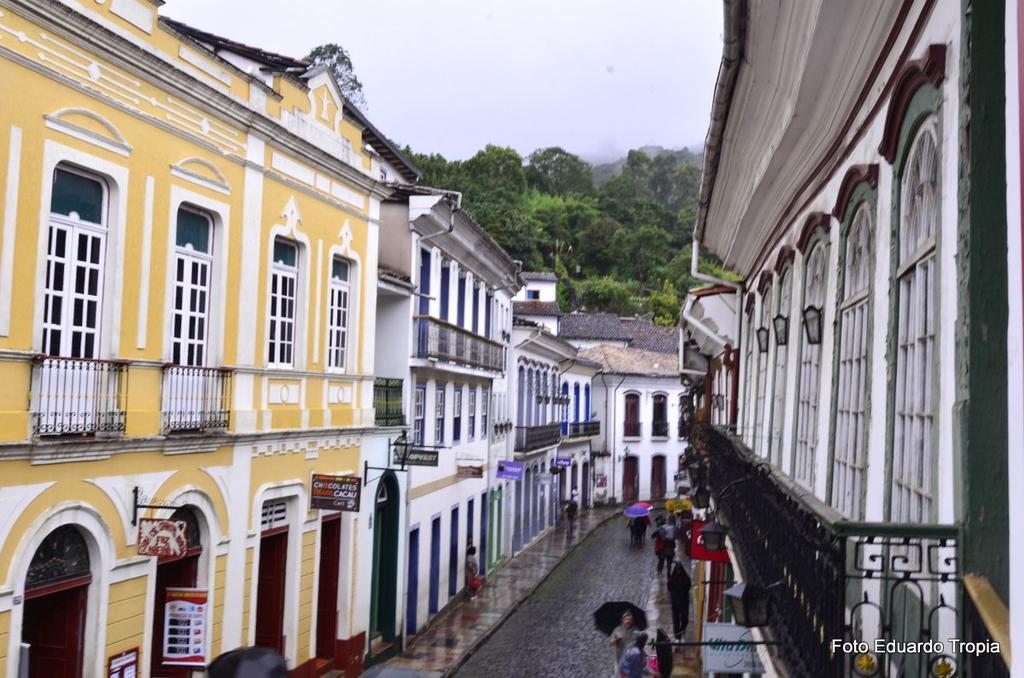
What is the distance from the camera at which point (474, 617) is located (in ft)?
67.8

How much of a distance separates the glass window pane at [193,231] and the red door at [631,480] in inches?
1405

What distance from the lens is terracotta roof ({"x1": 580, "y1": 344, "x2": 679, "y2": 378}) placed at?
4422 centimetres

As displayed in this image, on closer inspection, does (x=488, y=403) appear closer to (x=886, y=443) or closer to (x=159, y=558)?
(x=159, y=558)

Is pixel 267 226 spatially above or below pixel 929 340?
above

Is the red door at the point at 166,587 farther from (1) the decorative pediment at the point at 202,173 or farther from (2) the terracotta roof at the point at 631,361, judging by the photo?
(2) the terracotta roof at the point at 631,361

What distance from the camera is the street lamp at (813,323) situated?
7.37 meters

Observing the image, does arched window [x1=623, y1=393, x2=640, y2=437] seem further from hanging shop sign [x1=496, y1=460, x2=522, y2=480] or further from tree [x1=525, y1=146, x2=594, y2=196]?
tree [x1=525, y1=146, x2=594, y2=196]

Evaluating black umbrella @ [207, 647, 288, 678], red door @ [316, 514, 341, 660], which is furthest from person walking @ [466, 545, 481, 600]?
black umbrella @ [207, 647, 288, 678]

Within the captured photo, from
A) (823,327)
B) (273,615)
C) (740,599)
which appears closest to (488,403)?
(273,615)

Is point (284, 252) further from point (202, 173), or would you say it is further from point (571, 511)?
point (571, 511)

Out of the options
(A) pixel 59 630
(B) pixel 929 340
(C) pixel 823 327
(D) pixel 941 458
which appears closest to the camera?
(D) pixel 941 458

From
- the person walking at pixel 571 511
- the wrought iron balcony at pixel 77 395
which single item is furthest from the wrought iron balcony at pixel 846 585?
the person walking at pixel 571 511

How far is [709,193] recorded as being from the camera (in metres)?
9.84

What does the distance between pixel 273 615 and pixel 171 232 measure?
5582 millimetres
